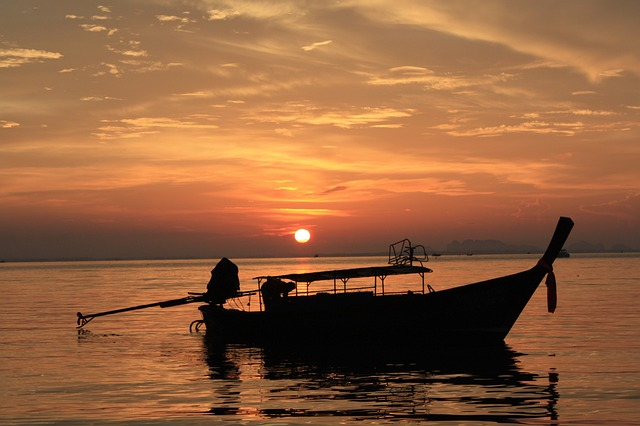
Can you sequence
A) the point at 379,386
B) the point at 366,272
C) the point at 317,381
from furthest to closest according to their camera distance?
1. the point at 366,272
2. the point at 317,381
3. the point at 379,386

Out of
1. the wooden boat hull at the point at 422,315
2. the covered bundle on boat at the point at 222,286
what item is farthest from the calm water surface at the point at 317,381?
the covered bundle on boat at the point at 222,286

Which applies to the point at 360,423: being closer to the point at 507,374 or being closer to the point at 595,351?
the point at 507,374

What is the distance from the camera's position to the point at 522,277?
1532 inches

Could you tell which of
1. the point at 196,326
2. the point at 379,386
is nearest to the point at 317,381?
the point at 379,386

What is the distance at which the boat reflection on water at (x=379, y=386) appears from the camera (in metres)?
23.2

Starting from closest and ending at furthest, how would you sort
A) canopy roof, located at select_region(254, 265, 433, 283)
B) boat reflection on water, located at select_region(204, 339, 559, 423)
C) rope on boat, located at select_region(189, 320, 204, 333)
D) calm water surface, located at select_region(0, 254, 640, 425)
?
calm water surface, located at select_region(0, 254, 640, 425), boat reflection on water, located at select_region(204, 339, 559, 423), canopy roof, located at select_region(254, 265, 433, 283), rope on boat, located at select_region(189, 320, 204, 333)

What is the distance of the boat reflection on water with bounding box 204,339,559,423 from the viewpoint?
914 inches

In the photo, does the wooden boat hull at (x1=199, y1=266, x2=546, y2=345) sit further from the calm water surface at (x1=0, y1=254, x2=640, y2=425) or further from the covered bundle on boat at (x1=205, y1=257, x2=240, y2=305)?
the covered bundle on boat at (x1=205, y1=257, x2=240, y2=305)

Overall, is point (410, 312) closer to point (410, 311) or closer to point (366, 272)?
point (410, 311)

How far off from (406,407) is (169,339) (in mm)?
27127

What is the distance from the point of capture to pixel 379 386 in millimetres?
28281

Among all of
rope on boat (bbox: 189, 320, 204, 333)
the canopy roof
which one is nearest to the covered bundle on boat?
the canopy roof

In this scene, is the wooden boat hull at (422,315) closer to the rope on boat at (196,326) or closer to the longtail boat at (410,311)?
the longtail boat at (410,311)

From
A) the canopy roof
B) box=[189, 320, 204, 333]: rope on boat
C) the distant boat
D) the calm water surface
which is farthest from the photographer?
box=[189, 320, 204, 333]: rope on boat
